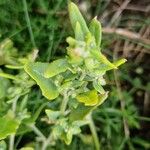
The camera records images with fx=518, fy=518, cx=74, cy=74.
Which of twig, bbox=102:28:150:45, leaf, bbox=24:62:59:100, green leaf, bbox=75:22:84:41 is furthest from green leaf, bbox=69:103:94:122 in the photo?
twig, bbox=102:28:150:45

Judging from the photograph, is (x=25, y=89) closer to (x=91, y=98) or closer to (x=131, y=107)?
(x=91, y=98)

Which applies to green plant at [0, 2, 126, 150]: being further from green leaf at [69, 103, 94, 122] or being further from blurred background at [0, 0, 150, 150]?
blurred background at [0, 0, 150, 150]

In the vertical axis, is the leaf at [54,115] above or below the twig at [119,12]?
below

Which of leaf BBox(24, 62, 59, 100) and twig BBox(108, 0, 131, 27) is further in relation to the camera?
twig BBox(108, 0, 131, 27)

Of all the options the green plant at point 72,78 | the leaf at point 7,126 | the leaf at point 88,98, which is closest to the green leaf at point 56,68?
the green plant at point 72,78

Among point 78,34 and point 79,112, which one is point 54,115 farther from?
point 78,34

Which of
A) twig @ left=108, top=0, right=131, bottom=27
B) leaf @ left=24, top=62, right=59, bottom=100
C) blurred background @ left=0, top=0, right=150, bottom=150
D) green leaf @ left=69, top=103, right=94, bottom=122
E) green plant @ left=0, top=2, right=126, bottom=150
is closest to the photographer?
green plant @ left=0, top=2, right=126, bottom=150

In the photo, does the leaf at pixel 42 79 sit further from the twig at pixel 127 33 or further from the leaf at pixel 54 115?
the twig at pixel 127 33

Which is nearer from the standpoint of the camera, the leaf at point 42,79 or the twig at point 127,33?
the leaf at point 42,79
